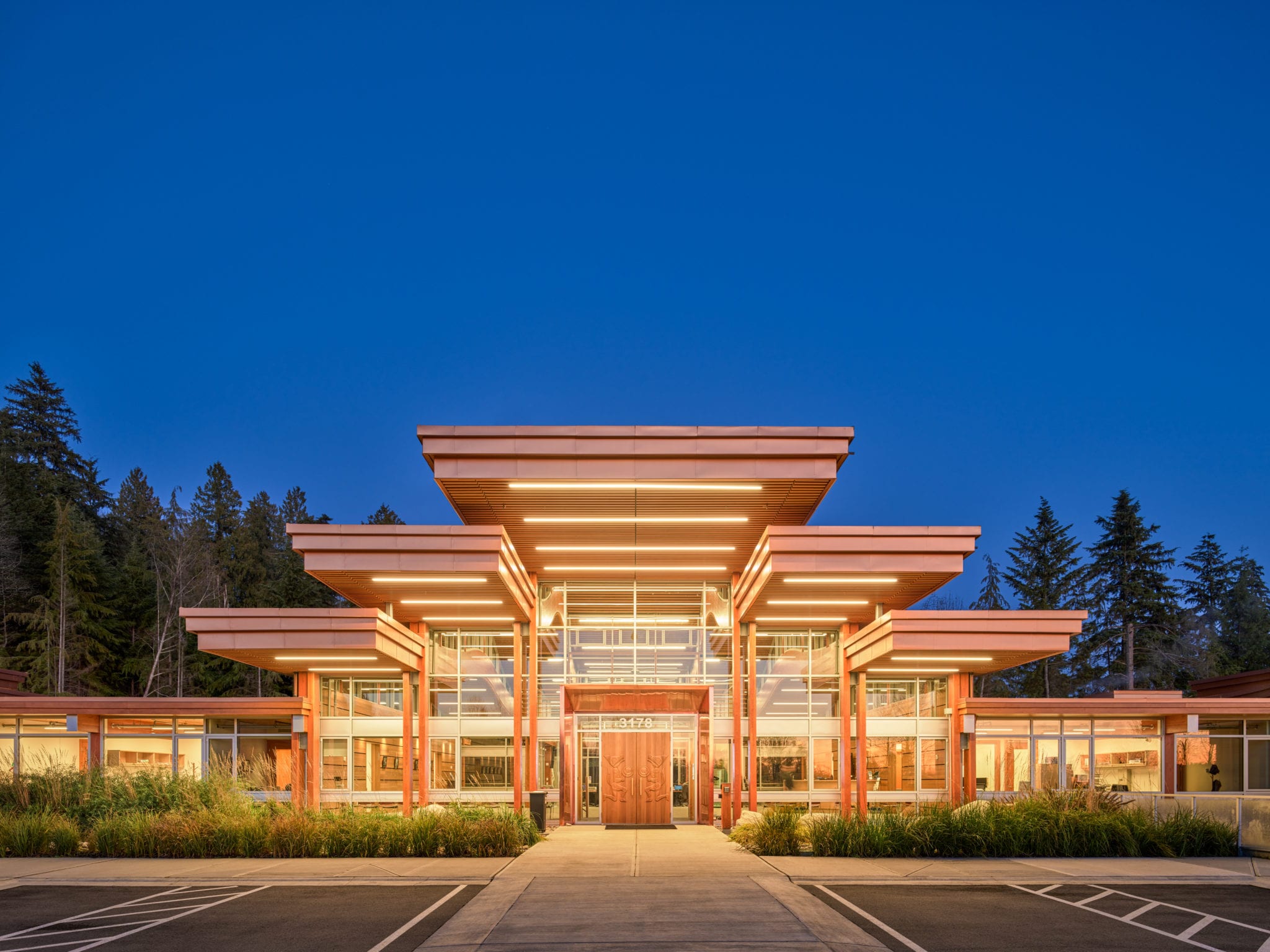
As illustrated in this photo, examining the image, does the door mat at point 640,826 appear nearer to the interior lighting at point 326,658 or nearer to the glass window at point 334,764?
the interior lighting at point 326,658

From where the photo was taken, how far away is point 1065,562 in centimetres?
6669

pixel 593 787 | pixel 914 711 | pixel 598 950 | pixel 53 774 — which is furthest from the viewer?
pixel 914 711

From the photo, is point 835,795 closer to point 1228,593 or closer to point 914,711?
point 914,711

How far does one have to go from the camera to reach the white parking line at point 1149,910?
10.6 meters

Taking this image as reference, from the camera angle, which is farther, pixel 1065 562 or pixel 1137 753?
pixel 1065 562

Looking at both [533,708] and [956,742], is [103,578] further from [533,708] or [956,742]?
[956,742]

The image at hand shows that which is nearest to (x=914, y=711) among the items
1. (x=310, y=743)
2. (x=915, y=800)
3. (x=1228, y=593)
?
(x=915, y=800)

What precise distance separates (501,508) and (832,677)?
1161 cm

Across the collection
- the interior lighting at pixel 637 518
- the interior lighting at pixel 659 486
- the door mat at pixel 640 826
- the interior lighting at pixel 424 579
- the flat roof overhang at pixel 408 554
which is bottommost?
the door mat at pixel 640 826

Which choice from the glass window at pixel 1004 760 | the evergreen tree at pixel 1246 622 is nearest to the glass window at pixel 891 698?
the glass window at pixel 1004 760

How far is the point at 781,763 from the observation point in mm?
27891

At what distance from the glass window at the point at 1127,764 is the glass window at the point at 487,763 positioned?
53.4 feet

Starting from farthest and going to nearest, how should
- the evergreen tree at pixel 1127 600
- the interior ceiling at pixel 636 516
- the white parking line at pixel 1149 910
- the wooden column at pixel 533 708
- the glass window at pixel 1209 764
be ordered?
the evergreen tree at pixel 1127 600
the glass window at pixel 1209 764
the wooden column at pixel 533 708
the interior ceiling at pixel 636 516
the white parking line at pixel 1149 910

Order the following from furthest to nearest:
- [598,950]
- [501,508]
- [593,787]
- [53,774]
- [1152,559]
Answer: [1152,559], [593,787], [501,508], [53,774], [598,950]
